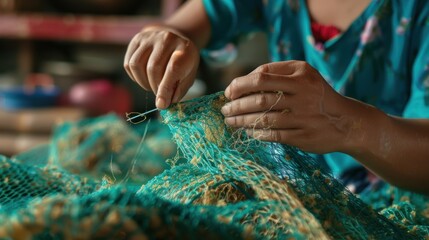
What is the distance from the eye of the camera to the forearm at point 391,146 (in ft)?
1.57

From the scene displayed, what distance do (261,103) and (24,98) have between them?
1480 mm

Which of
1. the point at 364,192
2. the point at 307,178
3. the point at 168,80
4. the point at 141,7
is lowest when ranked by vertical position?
the point at 364,192

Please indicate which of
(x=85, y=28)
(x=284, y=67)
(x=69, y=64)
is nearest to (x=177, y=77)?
(x=284, y=67)

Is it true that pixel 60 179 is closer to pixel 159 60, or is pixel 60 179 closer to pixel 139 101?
pixel 159 60

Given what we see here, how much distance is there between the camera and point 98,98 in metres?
1.80

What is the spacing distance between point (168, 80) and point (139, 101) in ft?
5.76

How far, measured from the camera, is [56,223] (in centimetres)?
29

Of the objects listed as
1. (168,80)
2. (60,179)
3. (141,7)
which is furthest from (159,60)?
(141,7)

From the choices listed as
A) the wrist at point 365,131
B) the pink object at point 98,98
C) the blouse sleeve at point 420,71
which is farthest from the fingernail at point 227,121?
the pink object at point 98,98

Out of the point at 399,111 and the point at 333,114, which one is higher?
the point at 333,114

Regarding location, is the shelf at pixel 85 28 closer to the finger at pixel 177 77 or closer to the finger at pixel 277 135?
the finger at pixel 177 77

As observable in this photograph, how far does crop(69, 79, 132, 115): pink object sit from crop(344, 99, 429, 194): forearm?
53.4 inches

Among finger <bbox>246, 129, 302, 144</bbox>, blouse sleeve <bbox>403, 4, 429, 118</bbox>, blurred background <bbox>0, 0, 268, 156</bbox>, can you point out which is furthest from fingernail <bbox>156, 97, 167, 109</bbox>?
blurred background <bbox>0, 0, 268, 156</bbox>

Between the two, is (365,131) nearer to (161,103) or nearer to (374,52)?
(161,103)
